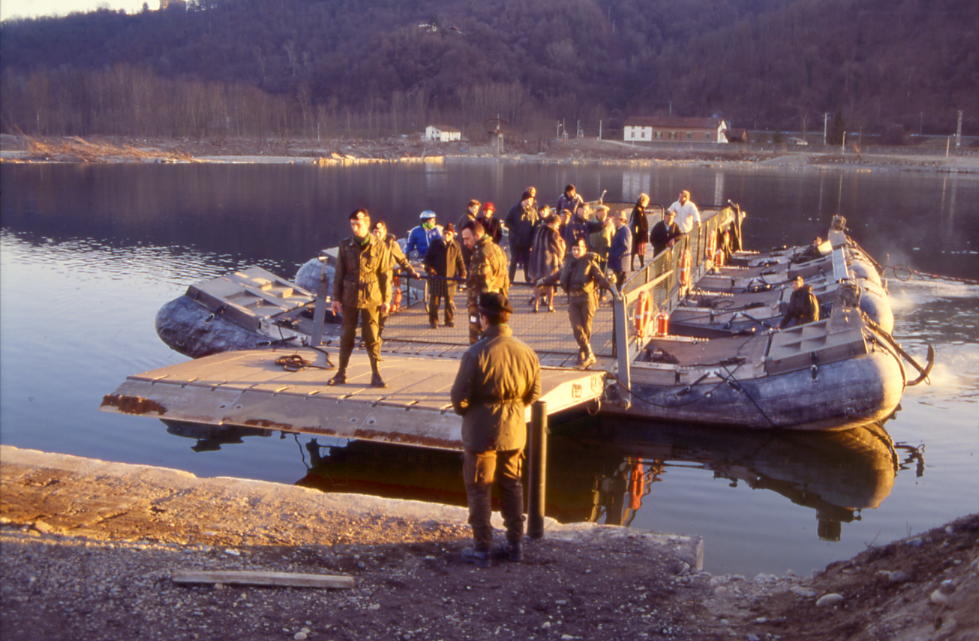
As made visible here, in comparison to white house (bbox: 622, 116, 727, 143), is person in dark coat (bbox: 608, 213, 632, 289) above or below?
below

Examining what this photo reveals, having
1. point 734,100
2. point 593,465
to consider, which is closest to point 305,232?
point 593,465

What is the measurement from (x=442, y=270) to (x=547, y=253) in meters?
1.80

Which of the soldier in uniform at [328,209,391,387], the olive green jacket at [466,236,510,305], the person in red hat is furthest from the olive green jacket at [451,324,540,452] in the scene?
the person in red hat

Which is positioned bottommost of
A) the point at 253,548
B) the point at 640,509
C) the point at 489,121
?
the point at 640,509

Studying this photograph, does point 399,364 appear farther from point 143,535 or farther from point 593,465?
point 143,535

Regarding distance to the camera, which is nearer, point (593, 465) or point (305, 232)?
point (593, 465)

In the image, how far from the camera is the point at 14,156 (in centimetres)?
10500

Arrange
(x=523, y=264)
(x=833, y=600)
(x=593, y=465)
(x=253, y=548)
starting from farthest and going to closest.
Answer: (x=523, y=264) < (x=593, y=465) < (x=253, y=548) < (x=833, y=600)

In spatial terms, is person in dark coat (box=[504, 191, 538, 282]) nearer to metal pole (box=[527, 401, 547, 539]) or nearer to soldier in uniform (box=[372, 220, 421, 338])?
soldier in uniform (box=[372, 220, 421, 338])

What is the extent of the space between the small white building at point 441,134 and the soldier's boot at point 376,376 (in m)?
143

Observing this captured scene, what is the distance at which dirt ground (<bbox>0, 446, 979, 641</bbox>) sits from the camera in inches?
218

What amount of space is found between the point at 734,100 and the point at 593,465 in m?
168

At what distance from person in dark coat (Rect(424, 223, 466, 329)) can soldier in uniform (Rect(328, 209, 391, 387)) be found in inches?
161

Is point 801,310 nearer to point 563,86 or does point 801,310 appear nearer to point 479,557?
point 479,557
